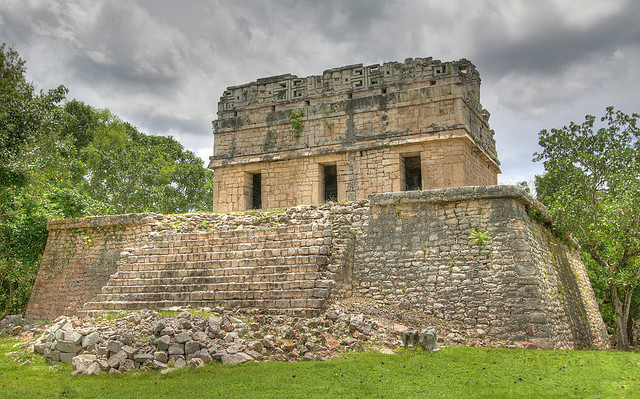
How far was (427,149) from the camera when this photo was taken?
1434 centimetres

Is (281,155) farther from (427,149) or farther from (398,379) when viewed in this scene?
(398,379)

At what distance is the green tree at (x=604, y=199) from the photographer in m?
11.4

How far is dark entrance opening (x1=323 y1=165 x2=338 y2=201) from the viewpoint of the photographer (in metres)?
16.9

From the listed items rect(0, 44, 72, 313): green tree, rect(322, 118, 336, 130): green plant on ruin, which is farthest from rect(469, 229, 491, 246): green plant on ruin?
rect(0, 44, 72, 313): green tree

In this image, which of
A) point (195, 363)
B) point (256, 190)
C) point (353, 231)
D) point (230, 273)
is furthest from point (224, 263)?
point (256, 190)

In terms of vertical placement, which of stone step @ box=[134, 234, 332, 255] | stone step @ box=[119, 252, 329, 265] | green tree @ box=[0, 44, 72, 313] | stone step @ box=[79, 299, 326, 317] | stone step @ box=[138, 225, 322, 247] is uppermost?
green tree @ box=[0, 44, 72, 313]

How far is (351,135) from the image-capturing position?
1519cm

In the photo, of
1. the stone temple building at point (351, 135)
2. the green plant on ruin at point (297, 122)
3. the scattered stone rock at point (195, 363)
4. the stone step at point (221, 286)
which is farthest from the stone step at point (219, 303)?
the green plant on ruin at point (297, 122)

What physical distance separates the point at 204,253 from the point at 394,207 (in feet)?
13.5

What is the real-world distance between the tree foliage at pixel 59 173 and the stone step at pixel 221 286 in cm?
348

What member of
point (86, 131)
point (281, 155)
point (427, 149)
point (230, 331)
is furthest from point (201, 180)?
point (230, 331)

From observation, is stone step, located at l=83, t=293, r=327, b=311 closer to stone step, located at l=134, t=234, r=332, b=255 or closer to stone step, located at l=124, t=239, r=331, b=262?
stone step, located at l=124, t=239, r=331, b=262

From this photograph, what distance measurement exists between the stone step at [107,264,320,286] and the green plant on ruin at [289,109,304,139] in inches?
254

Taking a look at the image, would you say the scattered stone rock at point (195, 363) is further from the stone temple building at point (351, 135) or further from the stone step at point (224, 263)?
the stone temple building at point (351, 135)
